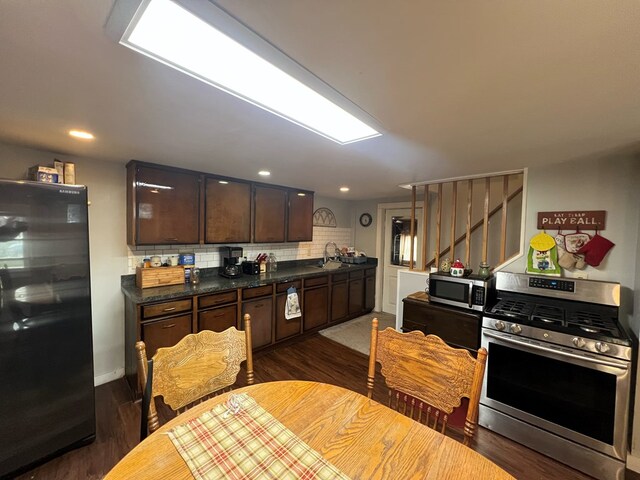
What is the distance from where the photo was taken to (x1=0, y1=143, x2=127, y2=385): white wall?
2318 millimetres

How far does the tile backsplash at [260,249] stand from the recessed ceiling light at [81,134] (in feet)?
3.79

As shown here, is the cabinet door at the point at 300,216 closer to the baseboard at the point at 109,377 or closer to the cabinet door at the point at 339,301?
the cabinet door at the point at 339,301

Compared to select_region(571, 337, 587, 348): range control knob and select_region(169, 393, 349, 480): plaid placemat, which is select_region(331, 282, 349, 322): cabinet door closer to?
select_region(571, 337, 587, 348): range control knob

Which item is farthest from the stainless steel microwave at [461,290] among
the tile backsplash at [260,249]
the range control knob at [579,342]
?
the tile backsplash at [260,249]

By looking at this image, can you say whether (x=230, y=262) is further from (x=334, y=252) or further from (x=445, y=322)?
(x=445, y=322)

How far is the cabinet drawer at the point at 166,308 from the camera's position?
2.15 meters

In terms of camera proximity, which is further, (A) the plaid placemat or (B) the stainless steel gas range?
(B) the stainless steel gas range

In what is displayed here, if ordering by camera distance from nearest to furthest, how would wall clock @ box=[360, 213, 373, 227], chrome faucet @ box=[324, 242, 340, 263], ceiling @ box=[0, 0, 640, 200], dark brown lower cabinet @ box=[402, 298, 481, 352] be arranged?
ceiling @ box=[0, 0, 640, 200], dark brown lower cabinet @ box=[402, 298, 481, 352], chrome faucet @ box=[324, 242, 340, 263], wall clock @ box=[360, 213, 373, 227]

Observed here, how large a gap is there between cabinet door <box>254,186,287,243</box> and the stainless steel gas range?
95.9 inches

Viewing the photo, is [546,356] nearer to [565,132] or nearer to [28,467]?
[565,132]

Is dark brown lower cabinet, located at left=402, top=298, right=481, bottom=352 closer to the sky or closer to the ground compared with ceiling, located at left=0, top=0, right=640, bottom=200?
closer to the ground

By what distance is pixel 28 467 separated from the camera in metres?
1.52

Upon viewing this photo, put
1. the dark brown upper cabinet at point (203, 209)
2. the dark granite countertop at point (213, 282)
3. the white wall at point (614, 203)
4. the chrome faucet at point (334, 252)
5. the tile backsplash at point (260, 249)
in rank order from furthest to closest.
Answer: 1. the chrome faucet at point (334, 252)
2. the tile backsplash at point (260, 249)
3. the dark brown upper cabinet at point (203, 209)
4. the dark granite countertop at point (213, 282)
5. the white wall at point (614, 203)

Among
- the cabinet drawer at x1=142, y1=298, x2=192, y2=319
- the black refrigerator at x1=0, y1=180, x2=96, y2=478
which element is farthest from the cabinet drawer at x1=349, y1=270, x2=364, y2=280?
the black refrigerator at x1=0, y1=180, x2=96, y2=478
